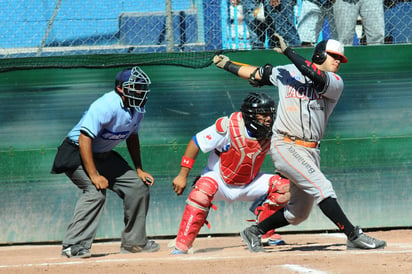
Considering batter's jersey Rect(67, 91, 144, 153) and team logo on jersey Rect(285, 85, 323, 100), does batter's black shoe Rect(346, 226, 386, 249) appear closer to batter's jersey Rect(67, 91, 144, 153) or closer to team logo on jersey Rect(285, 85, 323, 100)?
team logo on jersey Rect(285, 85, 323, 100)

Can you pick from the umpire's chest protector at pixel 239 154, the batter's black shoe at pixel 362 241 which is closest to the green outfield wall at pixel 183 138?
the umpire's chest protector at pixel 239 154

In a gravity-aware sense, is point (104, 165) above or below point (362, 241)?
above

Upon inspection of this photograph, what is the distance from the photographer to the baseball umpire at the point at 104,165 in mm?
6059

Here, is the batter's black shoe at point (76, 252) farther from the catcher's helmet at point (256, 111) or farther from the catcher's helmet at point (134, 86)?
the catcher's helmet at point (256, 111)

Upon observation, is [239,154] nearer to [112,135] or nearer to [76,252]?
[112,135]

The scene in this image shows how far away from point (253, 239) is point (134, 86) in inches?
67.7

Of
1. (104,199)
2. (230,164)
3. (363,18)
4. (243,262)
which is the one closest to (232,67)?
(230,164)

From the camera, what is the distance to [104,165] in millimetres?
6414

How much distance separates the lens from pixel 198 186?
6109mm

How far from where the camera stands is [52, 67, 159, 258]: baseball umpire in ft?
19.9

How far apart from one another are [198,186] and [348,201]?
2229 millimetres

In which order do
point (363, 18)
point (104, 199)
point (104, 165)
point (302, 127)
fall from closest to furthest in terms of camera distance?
point (302, 127) → point (104, 199) → point (104, 165) → point (363, 18)

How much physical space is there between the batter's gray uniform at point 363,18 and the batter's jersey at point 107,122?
107 inches

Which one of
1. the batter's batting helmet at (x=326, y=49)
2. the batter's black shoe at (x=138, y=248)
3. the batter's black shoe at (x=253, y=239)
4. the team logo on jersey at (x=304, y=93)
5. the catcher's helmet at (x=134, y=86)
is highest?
the batter's batting helmet at (x=326, y=49)
